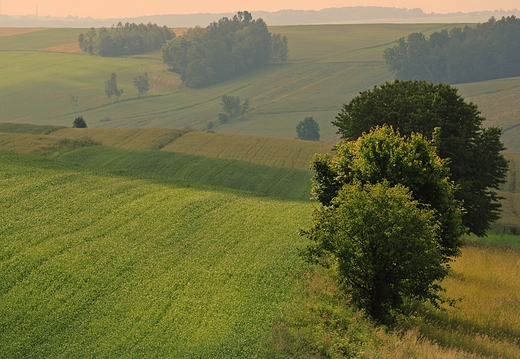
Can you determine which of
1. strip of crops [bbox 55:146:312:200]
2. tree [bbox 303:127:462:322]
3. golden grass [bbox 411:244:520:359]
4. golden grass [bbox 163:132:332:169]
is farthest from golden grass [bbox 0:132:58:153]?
tree [bbox 303:127:462:322]

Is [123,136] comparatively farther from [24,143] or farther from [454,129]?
[454,129]

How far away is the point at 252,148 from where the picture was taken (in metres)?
96.9

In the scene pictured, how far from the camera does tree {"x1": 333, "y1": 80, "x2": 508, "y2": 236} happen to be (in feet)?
156

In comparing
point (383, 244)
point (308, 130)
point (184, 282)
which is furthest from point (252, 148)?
point (383, 244)

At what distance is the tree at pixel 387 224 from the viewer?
27.5m

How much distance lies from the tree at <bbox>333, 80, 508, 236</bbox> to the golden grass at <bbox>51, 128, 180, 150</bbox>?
166 feet

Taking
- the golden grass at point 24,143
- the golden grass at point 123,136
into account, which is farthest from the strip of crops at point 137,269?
the golden grass at point 123,136

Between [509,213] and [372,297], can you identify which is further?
[509,213]

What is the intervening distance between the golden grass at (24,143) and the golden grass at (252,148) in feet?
61.4

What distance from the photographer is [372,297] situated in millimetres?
29125

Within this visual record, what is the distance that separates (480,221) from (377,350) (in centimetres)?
2777

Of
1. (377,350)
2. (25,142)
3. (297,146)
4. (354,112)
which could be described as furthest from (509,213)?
(25,142)

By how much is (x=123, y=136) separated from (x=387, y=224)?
8057 cm

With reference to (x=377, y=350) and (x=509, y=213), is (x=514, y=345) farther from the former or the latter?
(x=509, y=213)
